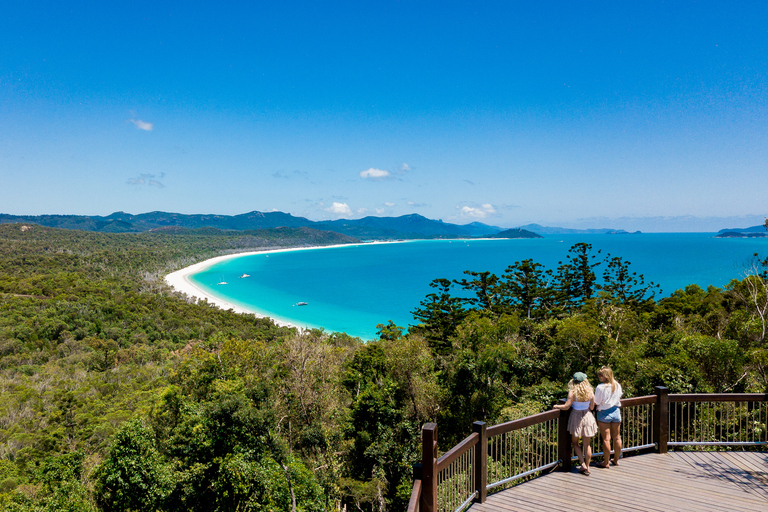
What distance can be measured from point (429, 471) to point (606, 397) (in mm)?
2481

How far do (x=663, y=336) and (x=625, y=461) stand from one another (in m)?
10.9

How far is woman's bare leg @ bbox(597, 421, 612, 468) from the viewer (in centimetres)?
428

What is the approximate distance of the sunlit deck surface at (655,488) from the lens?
142 inches

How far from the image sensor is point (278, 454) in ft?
34.3

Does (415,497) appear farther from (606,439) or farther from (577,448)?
(606,439)

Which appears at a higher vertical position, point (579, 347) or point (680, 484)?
point (680, 484)

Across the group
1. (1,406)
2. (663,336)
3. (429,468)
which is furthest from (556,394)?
(1,406)

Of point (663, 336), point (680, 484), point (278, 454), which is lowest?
A: point (278, 454)

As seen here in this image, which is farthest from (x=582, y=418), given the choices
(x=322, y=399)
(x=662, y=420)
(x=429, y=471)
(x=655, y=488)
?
(x=322, y=399)

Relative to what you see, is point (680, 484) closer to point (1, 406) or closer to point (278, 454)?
point (278, 454)

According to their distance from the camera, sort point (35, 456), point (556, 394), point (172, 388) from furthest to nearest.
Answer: point (35, 456), point (172, 388), point (556, 394)

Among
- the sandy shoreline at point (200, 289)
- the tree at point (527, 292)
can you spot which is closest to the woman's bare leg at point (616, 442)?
the tree at point (527, 292)

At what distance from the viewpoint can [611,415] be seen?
14.4 feet

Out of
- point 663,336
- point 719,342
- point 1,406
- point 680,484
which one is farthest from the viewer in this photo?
point 1,406
